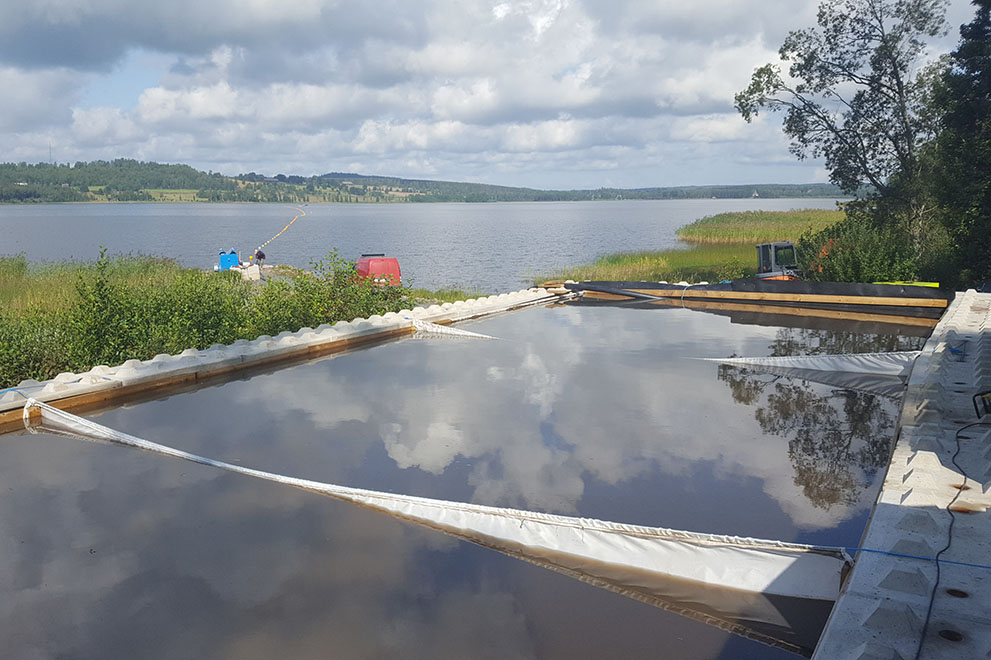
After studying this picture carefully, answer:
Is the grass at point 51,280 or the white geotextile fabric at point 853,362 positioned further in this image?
the grass at point 51,280

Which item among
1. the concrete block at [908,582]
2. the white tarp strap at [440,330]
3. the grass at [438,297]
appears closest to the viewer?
the concrete block at [908,582]

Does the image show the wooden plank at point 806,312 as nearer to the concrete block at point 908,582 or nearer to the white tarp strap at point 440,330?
the white tarp strap at point 440,330

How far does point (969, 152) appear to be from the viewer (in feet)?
47.2

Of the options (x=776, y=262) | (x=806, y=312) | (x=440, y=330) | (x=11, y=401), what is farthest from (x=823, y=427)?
(x=776, y=262)

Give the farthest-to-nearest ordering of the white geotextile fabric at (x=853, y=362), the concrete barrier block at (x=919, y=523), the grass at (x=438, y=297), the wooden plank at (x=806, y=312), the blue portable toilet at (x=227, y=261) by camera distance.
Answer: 1. the blue portable toilet at (x=227, y=261)
2. the grass at (x=438, y=297)
3. the wooden plank at (x=806, y=312)
4. the white geotextile fabric at (x=853, y=362)
5. the concrete barrier block at (x=919, y=523)

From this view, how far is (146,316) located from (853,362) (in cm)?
950

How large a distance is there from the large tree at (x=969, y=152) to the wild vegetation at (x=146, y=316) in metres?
11.6

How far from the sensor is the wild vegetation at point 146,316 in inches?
350

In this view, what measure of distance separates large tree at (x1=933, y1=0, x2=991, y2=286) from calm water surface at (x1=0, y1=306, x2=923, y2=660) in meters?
8.74

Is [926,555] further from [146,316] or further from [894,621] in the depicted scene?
[146,316]

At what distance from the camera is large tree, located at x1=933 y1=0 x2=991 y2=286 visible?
1438 centimetres

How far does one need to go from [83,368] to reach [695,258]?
76.8 feet

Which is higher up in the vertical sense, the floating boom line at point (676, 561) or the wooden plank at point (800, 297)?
the wooden plank at point (800, 297)

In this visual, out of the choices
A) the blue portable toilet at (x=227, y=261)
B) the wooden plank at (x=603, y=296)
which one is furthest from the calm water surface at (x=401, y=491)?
the blue portable toilet at (x=227, y=261)
